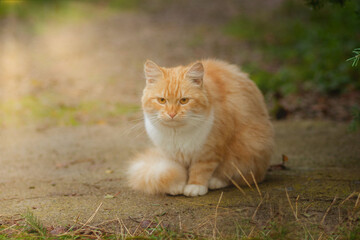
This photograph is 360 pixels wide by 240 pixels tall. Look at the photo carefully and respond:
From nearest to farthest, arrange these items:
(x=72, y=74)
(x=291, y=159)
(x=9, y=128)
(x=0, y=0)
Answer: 1. (x=291, y=159)
2. (x=9, y=128)
3. (x=72, y=74)
4. (x=0, y=0)

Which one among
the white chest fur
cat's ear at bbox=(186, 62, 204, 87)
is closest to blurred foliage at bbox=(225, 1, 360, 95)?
cat's ear at bbox=(186, 62, 204, 87)

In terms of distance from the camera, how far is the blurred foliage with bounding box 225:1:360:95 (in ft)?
22.6

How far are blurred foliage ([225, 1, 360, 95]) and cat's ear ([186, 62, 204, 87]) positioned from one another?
2884mm

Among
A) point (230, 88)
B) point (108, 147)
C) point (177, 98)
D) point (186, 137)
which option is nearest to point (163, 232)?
point (186, 137)

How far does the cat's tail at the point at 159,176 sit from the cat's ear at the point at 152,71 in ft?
1.98

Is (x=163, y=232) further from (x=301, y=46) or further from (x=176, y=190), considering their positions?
(x=301, y=46)

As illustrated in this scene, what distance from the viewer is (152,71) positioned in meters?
2.98

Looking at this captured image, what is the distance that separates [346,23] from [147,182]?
28.3 ft

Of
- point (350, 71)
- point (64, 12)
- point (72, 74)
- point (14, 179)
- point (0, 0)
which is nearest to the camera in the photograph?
point (14, 179)

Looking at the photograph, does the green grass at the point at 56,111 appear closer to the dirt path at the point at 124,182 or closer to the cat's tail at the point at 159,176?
the dirt path at the point at 124,182

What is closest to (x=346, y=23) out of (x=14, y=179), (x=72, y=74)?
(x=72, y=74)

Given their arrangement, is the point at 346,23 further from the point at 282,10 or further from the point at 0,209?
the point at 0,209

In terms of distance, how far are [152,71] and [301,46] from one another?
23.0 feet

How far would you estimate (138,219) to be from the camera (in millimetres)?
2557
